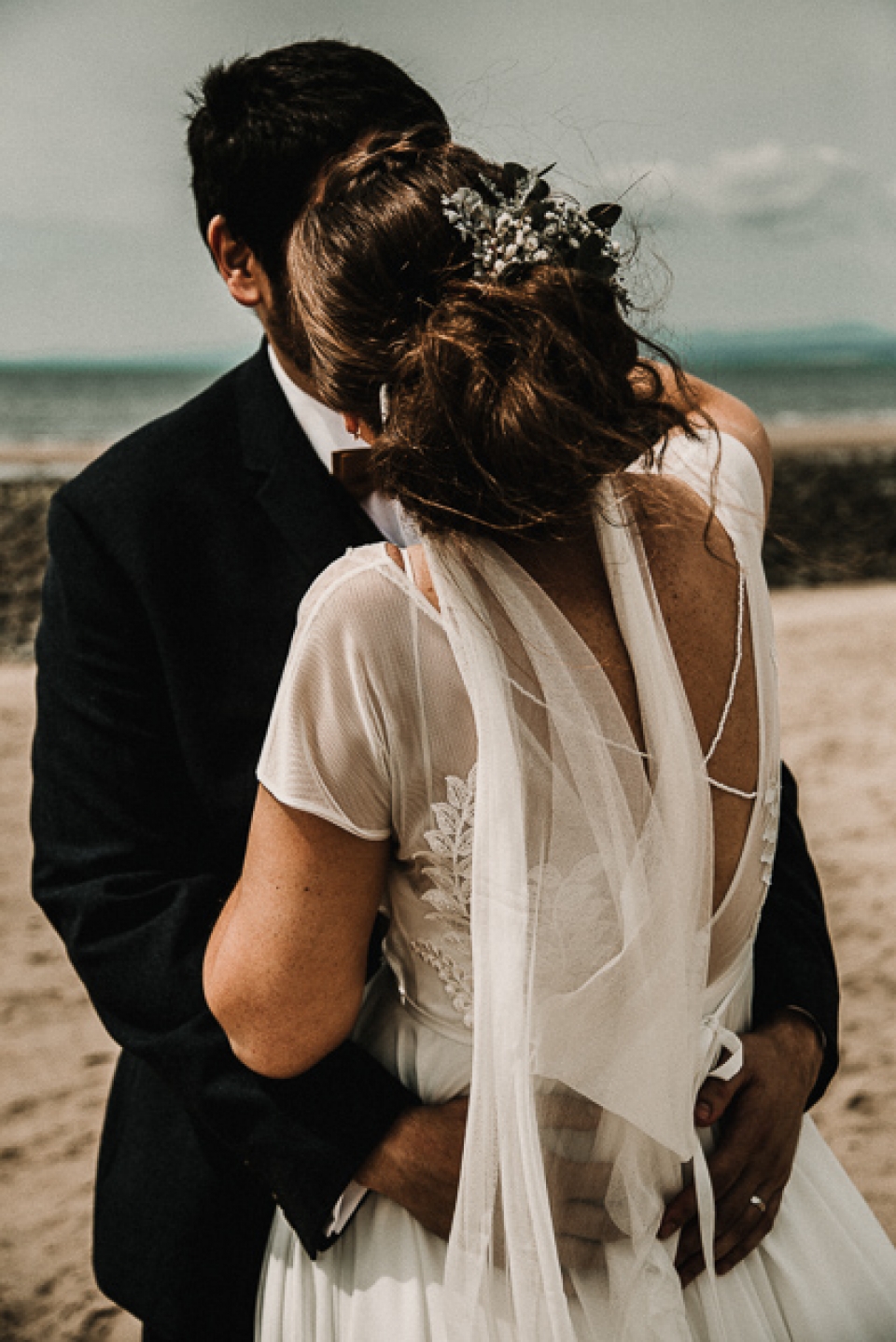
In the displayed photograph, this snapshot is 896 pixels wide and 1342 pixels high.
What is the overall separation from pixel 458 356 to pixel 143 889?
37.9 inches

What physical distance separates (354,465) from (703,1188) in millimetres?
1105

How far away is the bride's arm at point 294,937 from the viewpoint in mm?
1258

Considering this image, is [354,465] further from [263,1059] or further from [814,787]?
[814,787]

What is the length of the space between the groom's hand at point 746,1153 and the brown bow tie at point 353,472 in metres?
0.98

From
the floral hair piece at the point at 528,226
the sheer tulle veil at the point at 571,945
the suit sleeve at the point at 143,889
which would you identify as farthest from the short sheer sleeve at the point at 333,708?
the suit sleeve at the point at 143,889

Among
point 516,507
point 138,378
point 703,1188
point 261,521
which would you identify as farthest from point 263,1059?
point 138,378

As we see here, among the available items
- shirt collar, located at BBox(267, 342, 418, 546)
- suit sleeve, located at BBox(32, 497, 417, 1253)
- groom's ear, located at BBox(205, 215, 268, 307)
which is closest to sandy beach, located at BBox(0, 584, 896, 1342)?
suit sleeve, located at BBox(32, 497, 417, 1253)

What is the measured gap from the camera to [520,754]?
1285mm

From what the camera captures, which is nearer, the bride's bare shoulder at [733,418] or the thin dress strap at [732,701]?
the thin dress strap at [732,701]

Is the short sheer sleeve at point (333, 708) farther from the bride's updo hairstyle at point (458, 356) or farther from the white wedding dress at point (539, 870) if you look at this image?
the bride's updo hairstyle at point (458, 356)

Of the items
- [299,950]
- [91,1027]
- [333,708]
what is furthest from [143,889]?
[91,1027]

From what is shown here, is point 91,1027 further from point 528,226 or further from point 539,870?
point 528,226

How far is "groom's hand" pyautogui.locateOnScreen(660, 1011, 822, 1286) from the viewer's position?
1472 mm

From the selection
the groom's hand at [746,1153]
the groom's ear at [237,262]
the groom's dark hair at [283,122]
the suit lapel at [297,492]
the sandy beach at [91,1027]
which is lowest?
the sandy beach at [91,1027]
